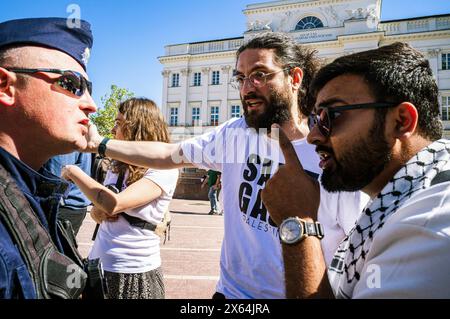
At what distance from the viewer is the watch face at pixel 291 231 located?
1461mm

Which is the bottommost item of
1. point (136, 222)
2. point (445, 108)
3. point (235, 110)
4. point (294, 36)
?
point (136, 222)

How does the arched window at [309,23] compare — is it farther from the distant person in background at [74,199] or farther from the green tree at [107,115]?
the distant person in background at [74,199]

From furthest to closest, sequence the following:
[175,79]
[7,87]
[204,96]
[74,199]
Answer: [175,79] → [204,96] → [74,199] → [7,87]

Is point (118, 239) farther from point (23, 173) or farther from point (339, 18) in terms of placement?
point (339, 18)

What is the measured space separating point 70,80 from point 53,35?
0.20 m

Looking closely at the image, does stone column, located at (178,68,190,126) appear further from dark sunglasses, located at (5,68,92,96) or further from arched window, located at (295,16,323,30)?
dark sunglasses, located at (5,68,92,96)

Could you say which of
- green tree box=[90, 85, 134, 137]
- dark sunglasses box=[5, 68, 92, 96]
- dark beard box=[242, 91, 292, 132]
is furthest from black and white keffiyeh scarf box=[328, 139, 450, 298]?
green tree box=[90, 85, 134, 137]

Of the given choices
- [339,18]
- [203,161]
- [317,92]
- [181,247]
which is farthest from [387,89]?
[339,18]

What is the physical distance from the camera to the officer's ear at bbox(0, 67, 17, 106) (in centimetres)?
140

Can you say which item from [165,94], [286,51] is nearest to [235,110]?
[165,94]

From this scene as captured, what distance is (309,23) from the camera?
122ft

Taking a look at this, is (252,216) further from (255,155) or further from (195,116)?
(195,116)

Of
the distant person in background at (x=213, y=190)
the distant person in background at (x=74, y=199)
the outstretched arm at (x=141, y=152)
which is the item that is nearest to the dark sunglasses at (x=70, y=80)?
the outstretched arm at (x=141, y=152)

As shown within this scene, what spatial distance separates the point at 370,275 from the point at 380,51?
1136mm
